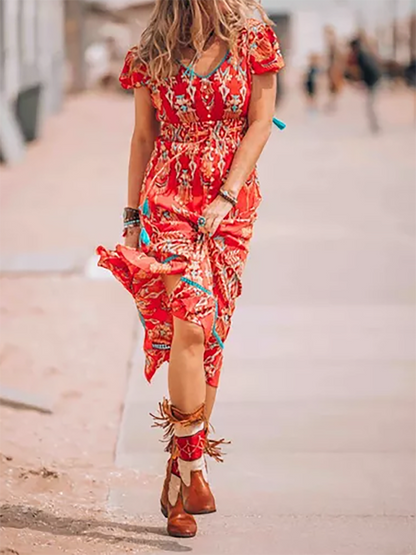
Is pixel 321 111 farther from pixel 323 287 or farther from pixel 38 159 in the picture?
pixel 323 287

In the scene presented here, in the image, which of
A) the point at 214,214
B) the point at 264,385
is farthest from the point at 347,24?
the point at 214,214

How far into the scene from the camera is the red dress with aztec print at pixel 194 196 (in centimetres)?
353

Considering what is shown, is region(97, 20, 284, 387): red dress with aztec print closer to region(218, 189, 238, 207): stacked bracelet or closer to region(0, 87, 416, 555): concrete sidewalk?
region(218, 189, 238, 207): stacked bracelet

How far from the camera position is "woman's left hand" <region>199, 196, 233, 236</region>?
3.55 m

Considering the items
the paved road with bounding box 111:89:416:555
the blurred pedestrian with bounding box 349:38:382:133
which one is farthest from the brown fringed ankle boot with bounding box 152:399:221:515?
the blurred pedestrian with bounding box 349:38:382:133

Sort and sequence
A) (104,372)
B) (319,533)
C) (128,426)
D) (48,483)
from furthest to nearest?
(104,372), (128,426), (48,483), (319,533)

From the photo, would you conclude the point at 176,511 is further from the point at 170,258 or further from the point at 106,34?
the point at 106,34

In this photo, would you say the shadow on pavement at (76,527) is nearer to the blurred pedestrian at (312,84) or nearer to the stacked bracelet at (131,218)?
the stacked bracelet at (131,218)

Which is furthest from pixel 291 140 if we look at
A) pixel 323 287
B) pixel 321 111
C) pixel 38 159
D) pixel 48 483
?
pixel 48 483

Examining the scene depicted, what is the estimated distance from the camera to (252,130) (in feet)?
11.9

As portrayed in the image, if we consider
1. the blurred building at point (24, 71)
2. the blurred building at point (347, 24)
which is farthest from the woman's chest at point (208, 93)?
the blurred building at point (347, 24)

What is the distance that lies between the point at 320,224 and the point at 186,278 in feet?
21.9

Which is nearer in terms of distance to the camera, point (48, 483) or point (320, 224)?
point (48, 483)

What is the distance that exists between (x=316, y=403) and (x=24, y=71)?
641 inches
